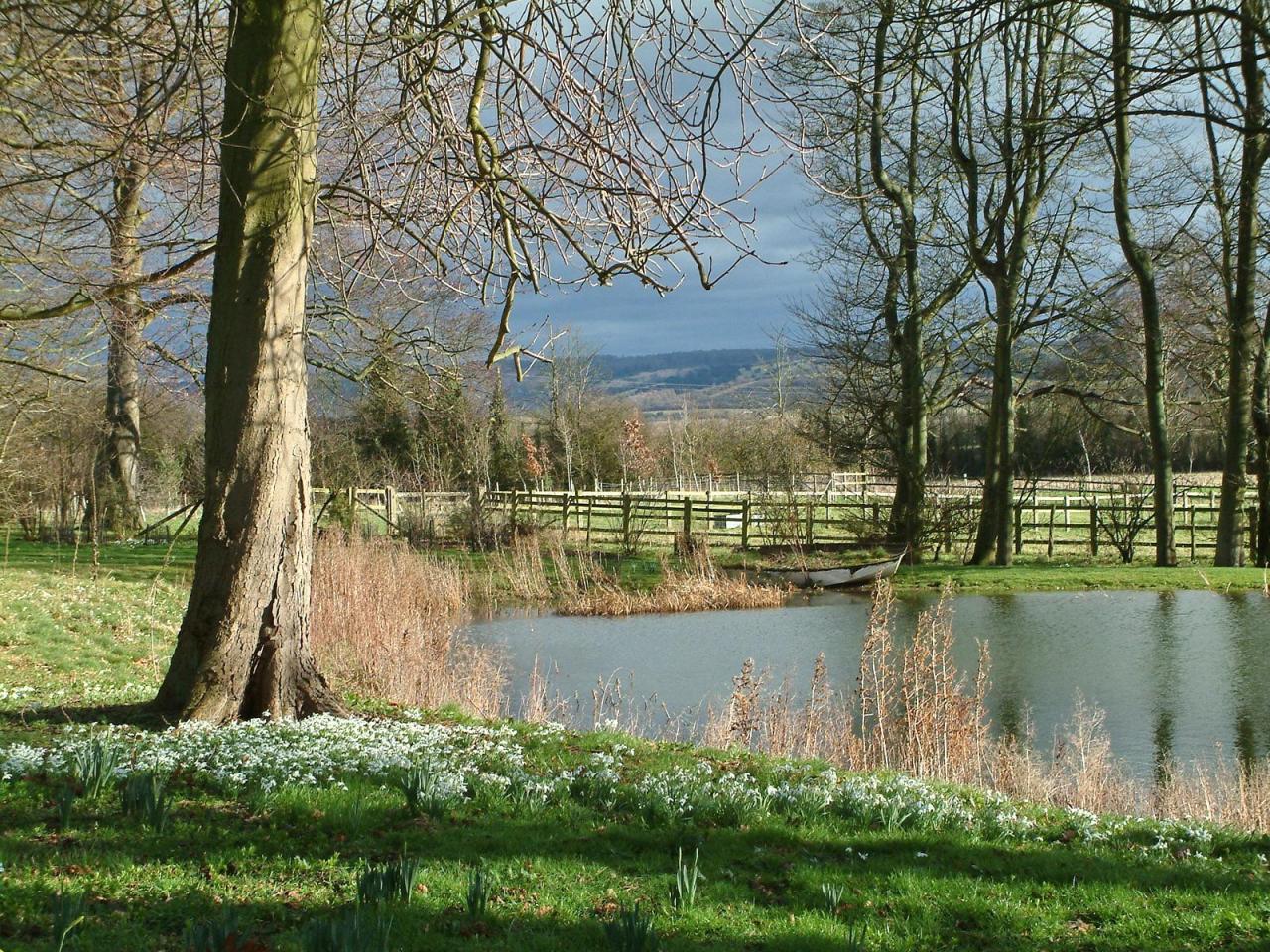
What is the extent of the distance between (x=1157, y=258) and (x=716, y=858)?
22.2 m

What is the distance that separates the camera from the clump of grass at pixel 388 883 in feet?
10.6

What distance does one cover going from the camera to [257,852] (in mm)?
4082

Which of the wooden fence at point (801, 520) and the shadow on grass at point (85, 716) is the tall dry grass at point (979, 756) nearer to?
the shadow on grass at point (85, 716)

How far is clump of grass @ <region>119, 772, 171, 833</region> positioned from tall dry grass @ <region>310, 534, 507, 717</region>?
5095 millimetres

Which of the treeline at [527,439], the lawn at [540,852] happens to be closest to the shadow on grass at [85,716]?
the lawn at [540,852]

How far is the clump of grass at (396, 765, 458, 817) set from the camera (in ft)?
15.1

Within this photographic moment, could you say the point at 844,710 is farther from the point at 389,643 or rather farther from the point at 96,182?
the point at 96,182

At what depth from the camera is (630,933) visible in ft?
9.94

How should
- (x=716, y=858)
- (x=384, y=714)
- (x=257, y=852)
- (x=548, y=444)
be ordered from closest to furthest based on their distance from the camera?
1. (x=257, y=852)
2. (x=716, y=858)
3. (x=384, y=714)
4. (x=548, y=444)

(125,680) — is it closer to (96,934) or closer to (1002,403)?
(96,934)

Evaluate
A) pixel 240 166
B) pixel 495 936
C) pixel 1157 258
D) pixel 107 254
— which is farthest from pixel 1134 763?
pixel 1157 258

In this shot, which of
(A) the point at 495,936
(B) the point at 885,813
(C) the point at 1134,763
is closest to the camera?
(A) the point at 495,936

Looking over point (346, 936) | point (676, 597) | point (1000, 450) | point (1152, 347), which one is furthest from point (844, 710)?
point (1152, 347)

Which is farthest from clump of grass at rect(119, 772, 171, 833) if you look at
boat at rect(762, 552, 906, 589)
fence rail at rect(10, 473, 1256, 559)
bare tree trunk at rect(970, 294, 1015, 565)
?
bare tree trunk at rect(970, 294, 1015, 565)
